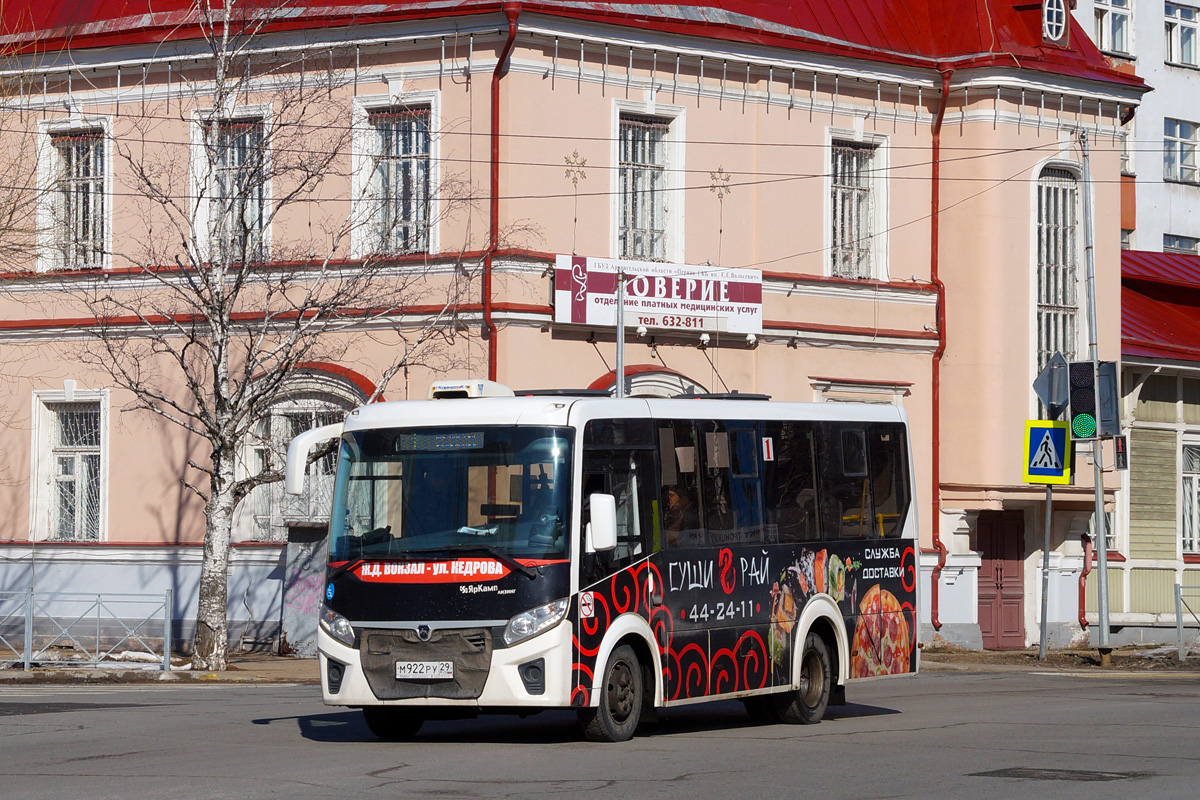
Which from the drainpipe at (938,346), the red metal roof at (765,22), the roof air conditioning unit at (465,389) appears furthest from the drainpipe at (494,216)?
the roof air conditioning unit at (465,389)

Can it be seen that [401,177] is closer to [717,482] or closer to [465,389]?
[465,389]

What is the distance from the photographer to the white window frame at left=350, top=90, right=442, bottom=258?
24.9 m

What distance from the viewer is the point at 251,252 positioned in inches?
950

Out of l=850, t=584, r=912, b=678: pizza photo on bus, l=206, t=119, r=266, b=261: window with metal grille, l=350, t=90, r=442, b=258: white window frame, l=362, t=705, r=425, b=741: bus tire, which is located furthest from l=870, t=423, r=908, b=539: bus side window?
l=350, t=90, r=442, b=258: white window frame

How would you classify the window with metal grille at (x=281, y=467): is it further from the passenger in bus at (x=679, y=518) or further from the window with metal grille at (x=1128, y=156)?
the window with metal grille at (x=1128, y=156)

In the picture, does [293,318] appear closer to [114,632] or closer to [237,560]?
[237,560]

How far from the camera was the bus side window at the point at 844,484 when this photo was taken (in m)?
15.9

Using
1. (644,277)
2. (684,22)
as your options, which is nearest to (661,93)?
(684,22)

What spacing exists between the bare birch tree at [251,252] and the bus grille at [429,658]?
970cm

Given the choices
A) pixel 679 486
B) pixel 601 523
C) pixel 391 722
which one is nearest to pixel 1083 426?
pixel 679 486

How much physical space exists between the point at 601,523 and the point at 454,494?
1217mm

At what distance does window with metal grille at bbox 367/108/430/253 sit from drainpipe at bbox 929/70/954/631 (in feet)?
28.0

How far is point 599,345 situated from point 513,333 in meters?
1.48

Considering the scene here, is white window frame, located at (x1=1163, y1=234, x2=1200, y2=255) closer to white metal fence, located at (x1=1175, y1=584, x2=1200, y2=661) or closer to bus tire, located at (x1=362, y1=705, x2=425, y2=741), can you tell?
white metal fence, located at (x1=1175, y1=584, x2=1200, y2=661)
